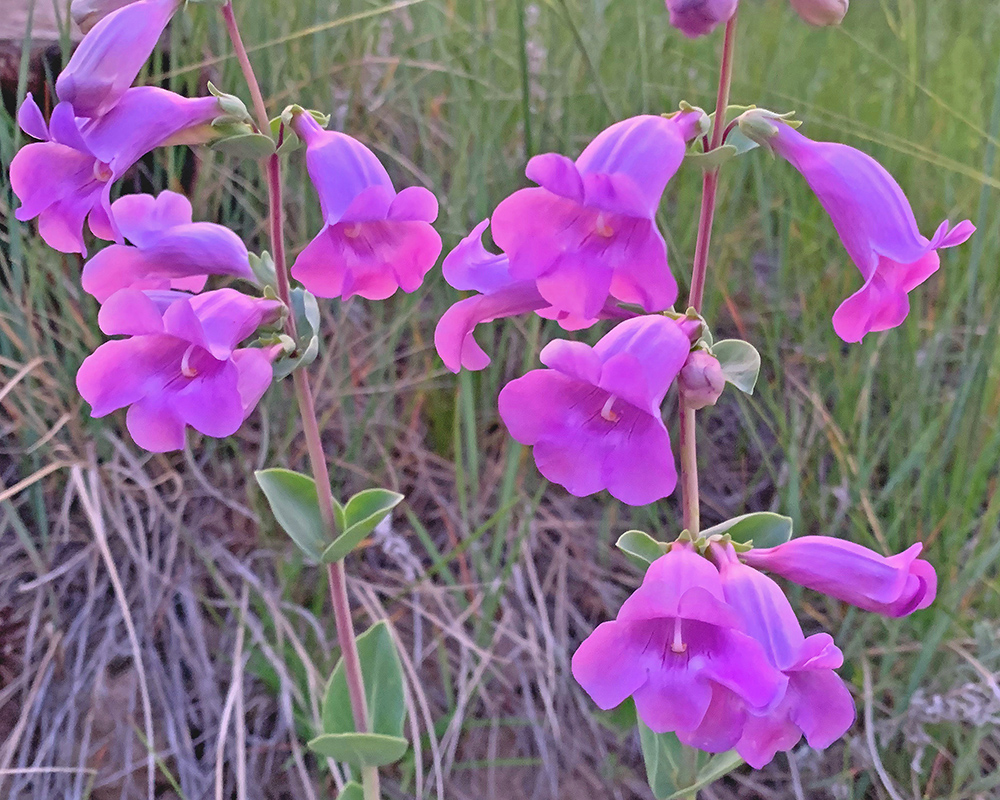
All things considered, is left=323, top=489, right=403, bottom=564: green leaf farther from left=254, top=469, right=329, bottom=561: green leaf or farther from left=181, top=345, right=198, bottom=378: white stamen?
left=181, top=345, right=198, bottom=378: white stamen

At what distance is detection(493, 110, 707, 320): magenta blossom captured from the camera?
2.13 ft

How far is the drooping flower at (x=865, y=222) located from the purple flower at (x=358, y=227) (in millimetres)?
304

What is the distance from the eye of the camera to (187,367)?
2.44 ft

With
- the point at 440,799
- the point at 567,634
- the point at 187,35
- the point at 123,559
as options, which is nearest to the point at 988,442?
the point at 567,634

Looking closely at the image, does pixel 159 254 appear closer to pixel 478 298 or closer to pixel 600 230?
pixel 478 298

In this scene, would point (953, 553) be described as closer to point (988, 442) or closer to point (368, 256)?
point (988, 442)

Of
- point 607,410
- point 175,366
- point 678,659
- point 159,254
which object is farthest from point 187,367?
point 678,659

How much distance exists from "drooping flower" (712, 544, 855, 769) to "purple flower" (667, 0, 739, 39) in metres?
0.45

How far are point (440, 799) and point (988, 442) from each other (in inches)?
36.4

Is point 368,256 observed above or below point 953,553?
above

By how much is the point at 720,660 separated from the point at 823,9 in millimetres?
540

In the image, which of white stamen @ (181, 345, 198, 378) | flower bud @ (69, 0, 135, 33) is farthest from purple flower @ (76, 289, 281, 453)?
flower bud @ (69, 0, 135, 33)

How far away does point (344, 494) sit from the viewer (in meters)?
1.42

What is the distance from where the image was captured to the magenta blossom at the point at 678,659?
64 cm
